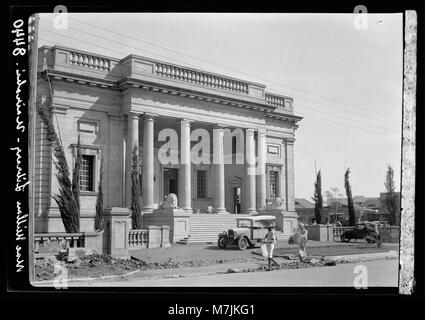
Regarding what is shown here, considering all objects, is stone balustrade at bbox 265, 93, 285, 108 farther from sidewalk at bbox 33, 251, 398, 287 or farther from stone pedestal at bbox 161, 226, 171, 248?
stone pedestal at bbox 161, 226, 171, 248

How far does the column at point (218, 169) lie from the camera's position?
1092 centimetres

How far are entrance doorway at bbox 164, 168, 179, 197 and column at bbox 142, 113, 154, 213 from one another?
39cm

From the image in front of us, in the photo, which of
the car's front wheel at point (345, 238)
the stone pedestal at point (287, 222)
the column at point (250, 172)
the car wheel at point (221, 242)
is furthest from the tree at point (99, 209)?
the car's front wheel at point (345, 238)

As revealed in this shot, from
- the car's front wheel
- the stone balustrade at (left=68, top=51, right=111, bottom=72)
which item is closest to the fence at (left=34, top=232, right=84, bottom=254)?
the stone balustrade at (left=68, top=51, right=111, bottom=72)

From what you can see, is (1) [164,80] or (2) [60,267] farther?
(1) [164,80]

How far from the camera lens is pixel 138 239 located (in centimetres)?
1060

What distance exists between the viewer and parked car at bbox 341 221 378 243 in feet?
35.5

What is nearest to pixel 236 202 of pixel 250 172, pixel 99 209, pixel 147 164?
pixel 250 172

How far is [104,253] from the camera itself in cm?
1012

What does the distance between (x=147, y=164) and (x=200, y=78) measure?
243cm
